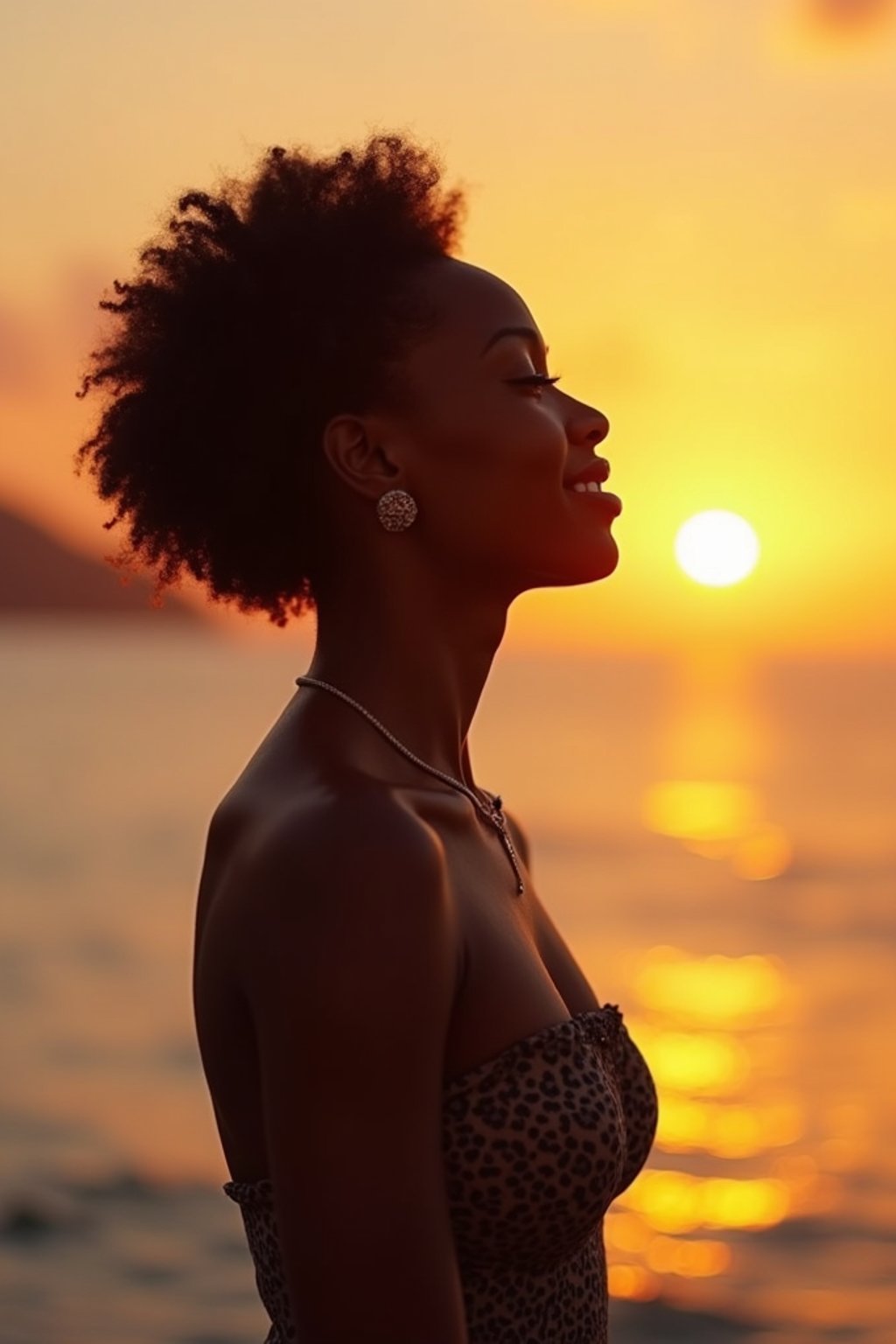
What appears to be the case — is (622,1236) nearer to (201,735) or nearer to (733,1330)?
(733,1330)

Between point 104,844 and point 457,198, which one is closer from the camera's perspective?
point 457,198

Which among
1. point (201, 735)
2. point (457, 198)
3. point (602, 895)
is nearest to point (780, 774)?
point (201, 735)

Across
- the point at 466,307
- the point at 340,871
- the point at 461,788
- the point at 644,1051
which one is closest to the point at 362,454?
the point at 466,307

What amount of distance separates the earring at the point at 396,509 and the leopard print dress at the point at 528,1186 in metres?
0.83

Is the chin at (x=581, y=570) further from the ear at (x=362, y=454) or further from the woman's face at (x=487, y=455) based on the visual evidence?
the ear at (x=362, y=454)

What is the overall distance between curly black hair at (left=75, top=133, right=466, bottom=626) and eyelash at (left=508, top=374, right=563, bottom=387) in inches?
6.7

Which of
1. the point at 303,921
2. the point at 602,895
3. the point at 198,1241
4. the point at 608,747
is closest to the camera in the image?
the point at 303,921

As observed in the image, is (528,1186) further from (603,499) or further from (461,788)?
(603,499)

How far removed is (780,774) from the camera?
8019 cm

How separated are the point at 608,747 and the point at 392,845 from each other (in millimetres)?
92282

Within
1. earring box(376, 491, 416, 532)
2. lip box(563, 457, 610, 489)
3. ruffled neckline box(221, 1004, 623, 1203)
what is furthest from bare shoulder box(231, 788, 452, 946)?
lip box(563, 457, 610, 489)

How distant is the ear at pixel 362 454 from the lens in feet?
10.6

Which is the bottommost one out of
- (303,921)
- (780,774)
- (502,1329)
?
(502,1329)

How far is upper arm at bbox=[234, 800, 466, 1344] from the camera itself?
8.60 feet
